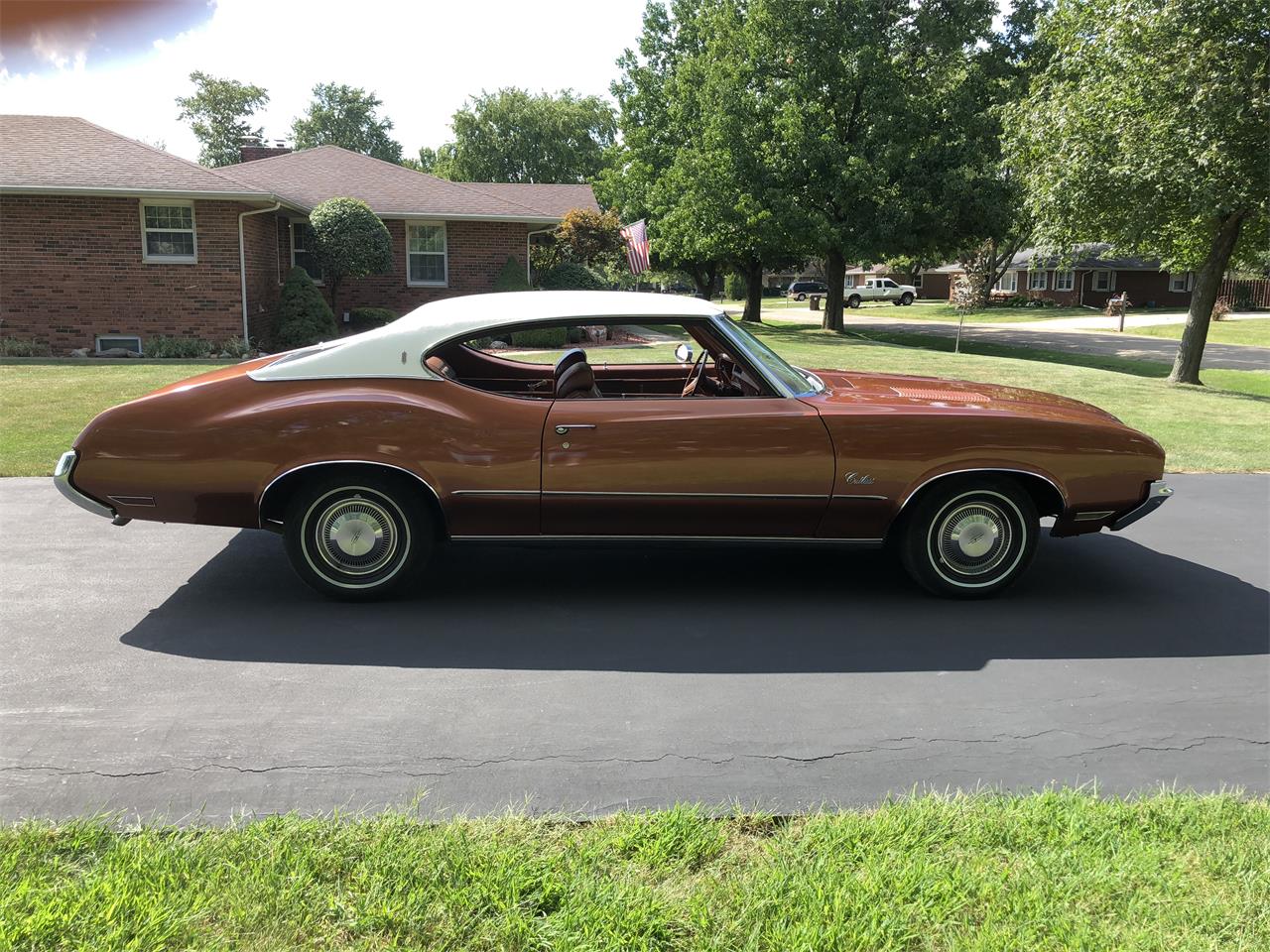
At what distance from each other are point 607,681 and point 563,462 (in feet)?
3.93

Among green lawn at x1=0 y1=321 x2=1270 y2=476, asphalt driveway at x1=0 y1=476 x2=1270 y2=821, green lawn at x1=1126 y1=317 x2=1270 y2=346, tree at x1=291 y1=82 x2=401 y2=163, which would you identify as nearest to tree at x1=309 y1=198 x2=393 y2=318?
green lawn at x1=0 y1=321 x2=1270 y2=476

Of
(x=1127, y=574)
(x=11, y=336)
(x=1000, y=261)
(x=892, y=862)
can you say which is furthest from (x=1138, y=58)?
(x=1000, y=261)

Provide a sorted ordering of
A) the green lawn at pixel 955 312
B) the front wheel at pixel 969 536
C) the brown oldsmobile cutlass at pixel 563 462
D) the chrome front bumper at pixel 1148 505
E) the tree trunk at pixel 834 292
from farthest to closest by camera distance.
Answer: the green lawn at pixel 955 312 → the tree trunk at pixel 834 292 → the chrome front bumper at pixel 1148 505 → the front wheel at pixel 969 536 → the brown oldsmobile cutlass at pixel 563 462

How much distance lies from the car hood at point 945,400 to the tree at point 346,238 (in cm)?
1969

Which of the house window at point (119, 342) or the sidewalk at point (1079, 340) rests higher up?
the sidewalk at point (1079, 340)

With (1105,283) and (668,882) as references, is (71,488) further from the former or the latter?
(1105,283)

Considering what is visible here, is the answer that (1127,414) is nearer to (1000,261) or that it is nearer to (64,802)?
(64,802)

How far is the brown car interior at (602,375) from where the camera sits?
5180 mm

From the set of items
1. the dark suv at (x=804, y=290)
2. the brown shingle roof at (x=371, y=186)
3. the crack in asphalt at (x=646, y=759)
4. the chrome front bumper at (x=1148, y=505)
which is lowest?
the crack in asphalt at (x=646, y=759)

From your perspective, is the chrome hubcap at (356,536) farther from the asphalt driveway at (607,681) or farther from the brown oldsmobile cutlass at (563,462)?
the asphalt driveway at (607,681)

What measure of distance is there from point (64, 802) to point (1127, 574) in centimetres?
538

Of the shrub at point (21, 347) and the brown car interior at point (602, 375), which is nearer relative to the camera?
the brown car interior at point (602, 375)

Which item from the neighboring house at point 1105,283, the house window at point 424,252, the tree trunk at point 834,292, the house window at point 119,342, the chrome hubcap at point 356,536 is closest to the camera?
the chrome hubcap at point 356,536

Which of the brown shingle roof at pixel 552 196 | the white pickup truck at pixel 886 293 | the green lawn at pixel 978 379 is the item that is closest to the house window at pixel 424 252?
the brown shingle roof at pixel 552 196
